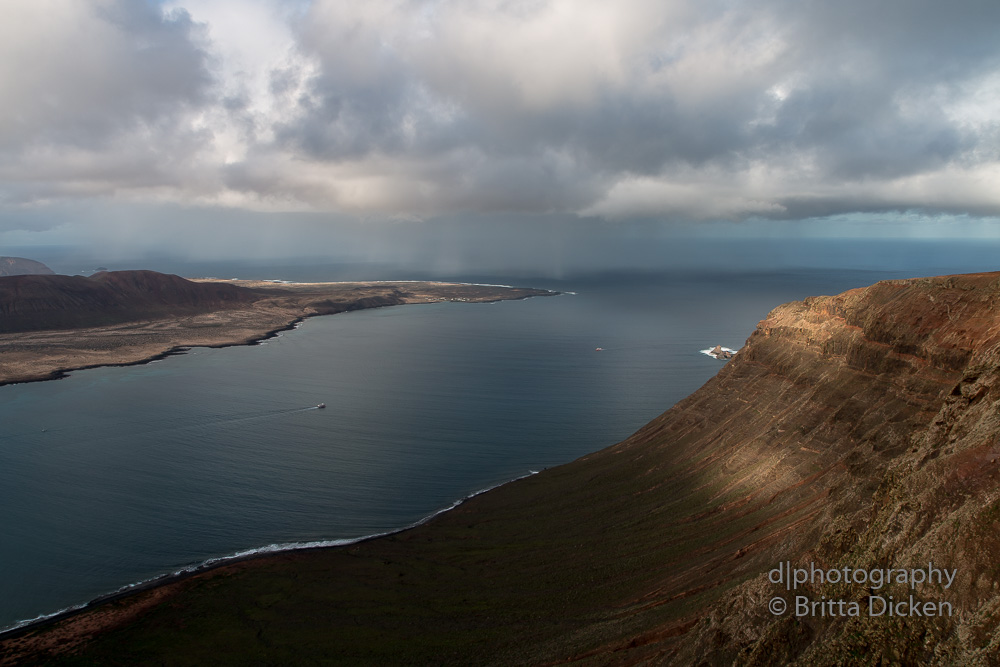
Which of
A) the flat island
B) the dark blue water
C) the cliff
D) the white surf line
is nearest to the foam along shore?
the dark blue water

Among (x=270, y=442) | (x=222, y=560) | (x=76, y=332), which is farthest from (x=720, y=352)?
(x=76, y=332)

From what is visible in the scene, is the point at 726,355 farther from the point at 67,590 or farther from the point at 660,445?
the point at 67,590

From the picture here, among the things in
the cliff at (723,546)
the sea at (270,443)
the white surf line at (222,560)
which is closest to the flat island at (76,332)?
the sea at (270,443)

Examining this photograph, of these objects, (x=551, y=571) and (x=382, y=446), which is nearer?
(x=551, y=571)

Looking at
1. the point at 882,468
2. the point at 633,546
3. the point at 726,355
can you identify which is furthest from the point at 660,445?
the point at 726,355

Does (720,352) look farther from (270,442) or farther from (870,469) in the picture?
(870,469)

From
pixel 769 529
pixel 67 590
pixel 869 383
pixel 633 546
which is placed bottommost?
pixel 67 590

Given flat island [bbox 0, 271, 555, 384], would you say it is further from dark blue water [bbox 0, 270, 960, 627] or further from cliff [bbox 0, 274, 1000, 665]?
cliff [bbox 0, 274, 1000, 665]
